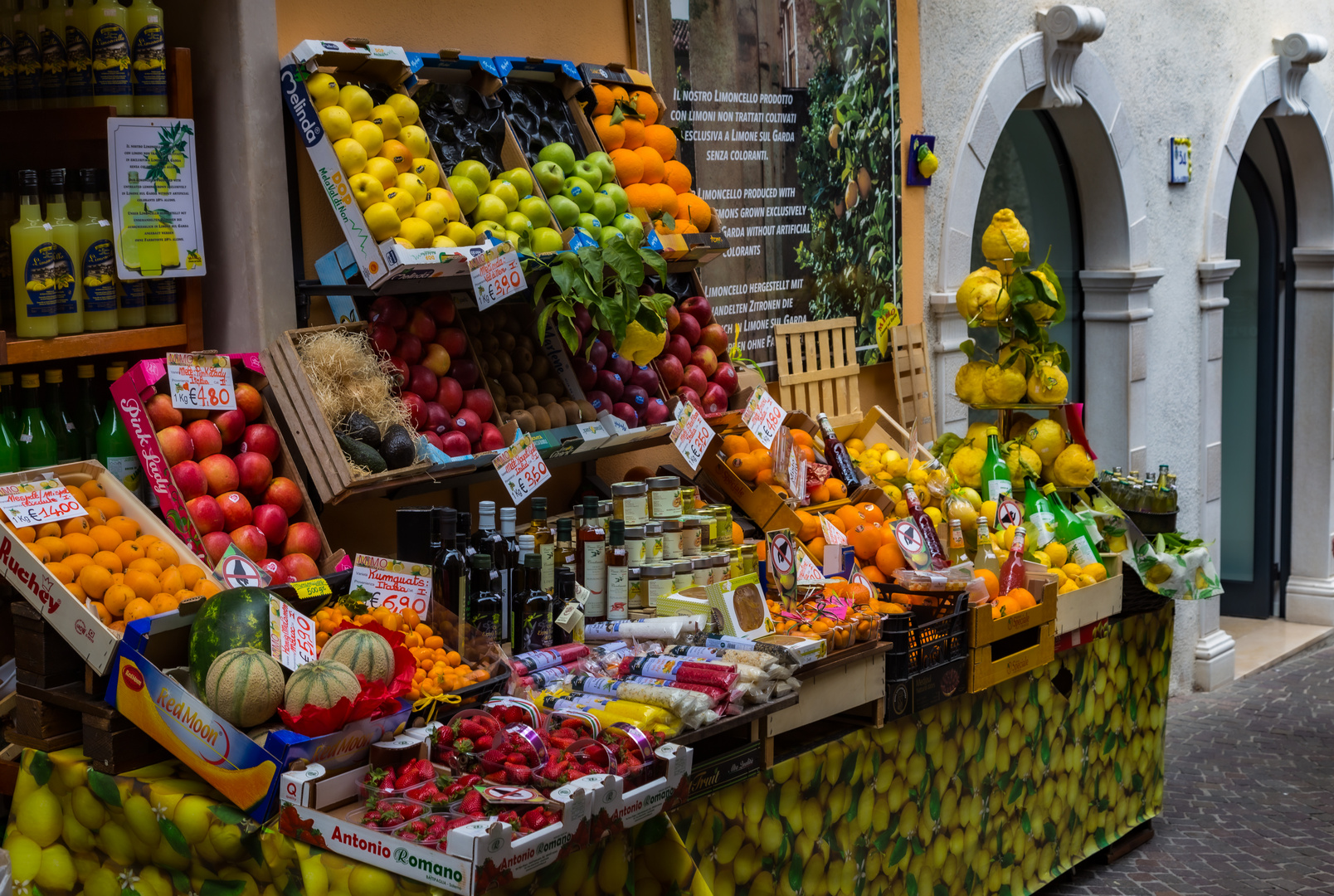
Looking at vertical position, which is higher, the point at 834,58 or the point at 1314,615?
the point at 834,58

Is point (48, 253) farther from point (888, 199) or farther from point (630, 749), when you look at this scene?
point (888, 199)

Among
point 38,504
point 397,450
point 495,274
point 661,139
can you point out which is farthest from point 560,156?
point 38,504

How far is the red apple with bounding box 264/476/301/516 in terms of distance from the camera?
10.3 feet

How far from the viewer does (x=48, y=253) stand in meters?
2.97

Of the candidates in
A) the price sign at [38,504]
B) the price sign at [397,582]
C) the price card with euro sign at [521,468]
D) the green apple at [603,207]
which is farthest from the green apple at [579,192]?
the price sign at [38,504]

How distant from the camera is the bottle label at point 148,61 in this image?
3.14 metres

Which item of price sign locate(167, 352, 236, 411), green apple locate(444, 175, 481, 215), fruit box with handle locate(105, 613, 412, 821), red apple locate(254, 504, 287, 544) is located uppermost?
green apple locate(444, 175, 481, 215)

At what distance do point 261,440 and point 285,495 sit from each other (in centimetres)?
15

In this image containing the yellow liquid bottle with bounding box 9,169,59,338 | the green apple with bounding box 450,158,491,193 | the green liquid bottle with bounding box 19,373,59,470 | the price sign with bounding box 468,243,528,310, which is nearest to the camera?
the yellow liquid bottle with bounding box 9,169,59,338

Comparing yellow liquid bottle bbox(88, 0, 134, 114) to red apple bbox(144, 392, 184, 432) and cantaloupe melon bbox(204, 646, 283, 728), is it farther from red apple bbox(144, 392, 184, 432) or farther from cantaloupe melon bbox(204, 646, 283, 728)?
cantaloupe melon bbox(204, 646, 283, 728)

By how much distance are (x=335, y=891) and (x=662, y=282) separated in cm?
233

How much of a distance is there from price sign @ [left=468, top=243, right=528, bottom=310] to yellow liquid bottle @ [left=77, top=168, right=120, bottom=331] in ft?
2.86

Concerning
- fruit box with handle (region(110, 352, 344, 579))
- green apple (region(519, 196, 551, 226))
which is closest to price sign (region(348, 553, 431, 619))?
fruit box with handle (region(110, 352, 344, 579))

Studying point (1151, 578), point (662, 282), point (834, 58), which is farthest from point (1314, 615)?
point (662, 282)
